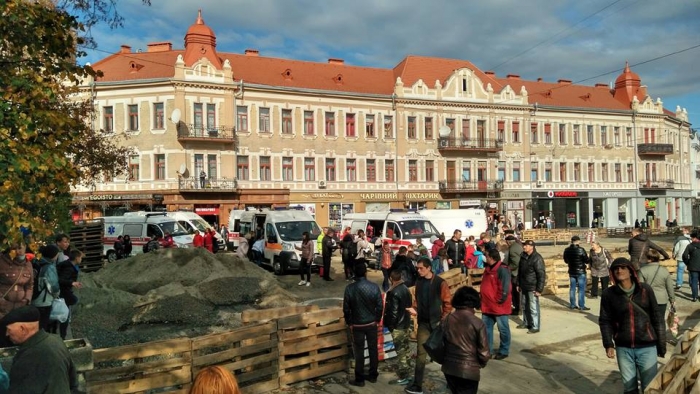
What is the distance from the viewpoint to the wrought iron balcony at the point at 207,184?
37094 mm

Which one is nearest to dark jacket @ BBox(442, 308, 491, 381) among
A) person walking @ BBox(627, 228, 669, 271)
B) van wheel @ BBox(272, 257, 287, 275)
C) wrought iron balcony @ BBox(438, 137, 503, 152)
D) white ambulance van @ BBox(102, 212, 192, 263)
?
person walking @ BBox(627, 228, 669, 271)

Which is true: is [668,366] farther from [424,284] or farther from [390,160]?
[390,160]

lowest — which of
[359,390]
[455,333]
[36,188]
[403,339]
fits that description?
[359,390]

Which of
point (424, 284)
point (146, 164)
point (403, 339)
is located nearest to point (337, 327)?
point (403, 339)

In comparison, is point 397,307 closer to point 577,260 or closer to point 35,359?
point 35,359

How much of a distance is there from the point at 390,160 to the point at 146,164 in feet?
61.0

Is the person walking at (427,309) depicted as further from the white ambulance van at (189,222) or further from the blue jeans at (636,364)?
the white ambulance van at (189,222)

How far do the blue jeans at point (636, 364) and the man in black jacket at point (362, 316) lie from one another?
9.79 ft

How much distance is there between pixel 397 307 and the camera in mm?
7461

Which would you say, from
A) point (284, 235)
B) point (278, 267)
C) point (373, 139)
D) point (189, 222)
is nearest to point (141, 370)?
point (278, 267)

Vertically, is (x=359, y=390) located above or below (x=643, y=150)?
below

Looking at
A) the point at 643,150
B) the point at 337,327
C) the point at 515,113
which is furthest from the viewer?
the point at 643,150

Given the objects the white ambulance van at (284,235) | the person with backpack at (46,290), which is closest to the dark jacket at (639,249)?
the person with backpack at (46,290)

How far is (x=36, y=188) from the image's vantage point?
5109 mm
